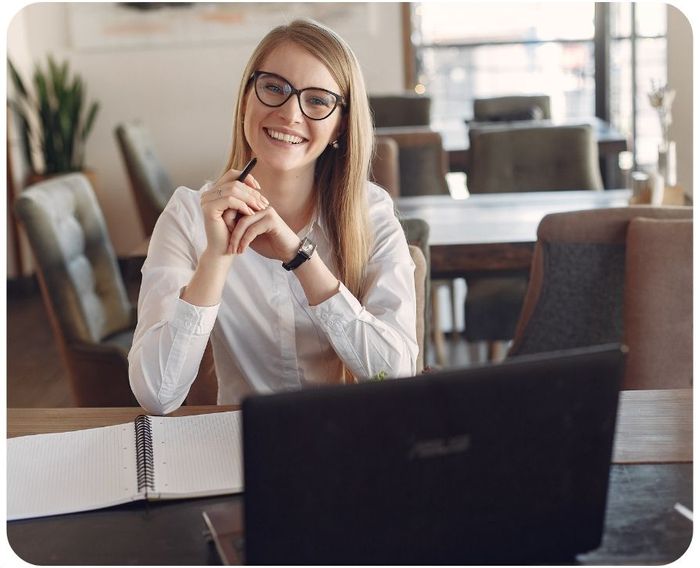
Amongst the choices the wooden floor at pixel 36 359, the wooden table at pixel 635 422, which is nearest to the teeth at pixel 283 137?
the wooden table at pixel 635 422

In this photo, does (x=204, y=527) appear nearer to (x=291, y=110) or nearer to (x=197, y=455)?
(x=197, y=455)

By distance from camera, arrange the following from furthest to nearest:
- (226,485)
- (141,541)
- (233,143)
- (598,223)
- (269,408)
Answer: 1. (598,223)
2. (233,143)
3. (226,485)
4. (141,541)
5. (269,408)

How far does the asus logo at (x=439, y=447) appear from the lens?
86 cm

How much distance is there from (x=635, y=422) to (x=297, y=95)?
76 cm

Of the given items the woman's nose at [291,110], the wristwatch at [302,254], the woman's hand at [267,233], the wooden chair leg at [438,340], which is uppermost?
the woman's nose at [291,110]

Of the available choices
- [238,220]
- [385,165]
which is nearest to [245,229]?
[238,220]

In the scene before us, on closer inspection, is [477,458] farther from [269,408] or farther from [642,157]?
[642,157]

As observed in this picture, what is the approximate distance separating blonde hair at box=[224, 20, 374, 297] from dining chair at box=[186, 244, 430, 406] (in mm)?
112

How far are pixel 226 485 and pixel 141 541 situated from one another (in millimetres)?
142

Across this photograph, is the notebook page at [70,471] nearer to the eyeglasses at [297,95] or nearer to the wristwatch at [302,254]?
the wristwatch at [302,254]

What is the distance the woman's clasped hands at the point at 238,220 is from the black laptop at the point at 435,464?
2.48ft

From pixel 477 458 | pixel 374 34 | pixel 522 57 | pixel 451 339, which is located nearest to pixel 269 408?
pixel 477 458

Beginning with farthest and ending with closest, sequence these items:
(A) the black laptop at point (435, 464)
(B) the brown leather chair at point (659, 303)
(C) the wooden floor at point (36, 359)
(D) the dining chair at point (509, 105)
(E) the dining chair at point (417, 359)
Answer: (D) the dining chair at point (509, 105)
(C) the wooden floor at point (36, 359)
(B) the brown leather chair at point (659, 303)
(E) the dining chair at point (417, 359)
(A) the black laptop at point (435, 464)

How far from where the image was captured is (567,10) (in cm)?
638
